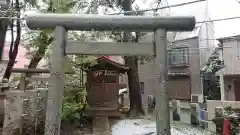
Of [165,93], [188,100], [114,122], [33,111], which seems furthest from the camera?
[188,100]

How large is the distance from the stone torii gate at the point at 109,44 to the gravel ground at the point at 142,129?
409 centimetres

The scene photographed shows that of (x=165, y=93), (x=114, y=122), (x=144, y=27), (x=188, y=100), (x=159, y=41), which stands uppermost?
(x=144, y=27)

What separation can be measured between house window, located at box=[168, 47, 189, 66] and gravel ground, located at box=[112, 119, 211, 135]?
2925 mm

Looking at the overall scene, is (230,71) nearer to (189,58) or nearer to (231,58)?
(231,58)

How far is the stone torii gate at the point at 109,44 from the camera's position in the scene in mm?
2617

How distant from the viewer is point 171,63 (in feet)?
33.9

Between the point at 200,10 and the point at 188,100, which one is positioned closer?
the point at 188,100

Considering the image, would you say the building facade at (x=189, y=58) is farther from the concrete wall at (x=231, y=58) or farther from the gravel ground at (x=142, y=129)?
the gravel ground at (x=142, y=129)

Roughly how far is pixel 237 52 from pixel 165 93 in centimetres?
725

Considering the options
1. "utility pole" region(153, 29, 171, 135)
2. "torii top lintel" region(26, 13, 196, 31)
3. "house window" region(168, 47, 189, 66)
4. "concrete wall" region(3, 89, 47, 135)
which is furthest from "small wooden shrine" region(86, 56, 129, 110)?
"utility pole" region(153, 29, 171, 135)

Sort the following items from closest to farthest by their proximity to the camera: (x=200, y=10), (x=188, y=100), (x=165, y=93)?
(x=165, y=93), (x=188, y=100), (x=200, y=10)

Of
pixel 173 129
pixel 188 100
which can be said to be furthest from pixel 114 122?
pixel 188 100

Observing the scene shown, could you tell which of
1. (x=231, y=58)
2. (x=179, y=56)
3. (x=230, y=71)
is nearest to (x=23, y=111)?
(x=179, y=56)

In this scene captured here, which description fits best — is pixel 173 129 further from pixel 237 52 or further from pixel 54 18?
pixel 54 18
